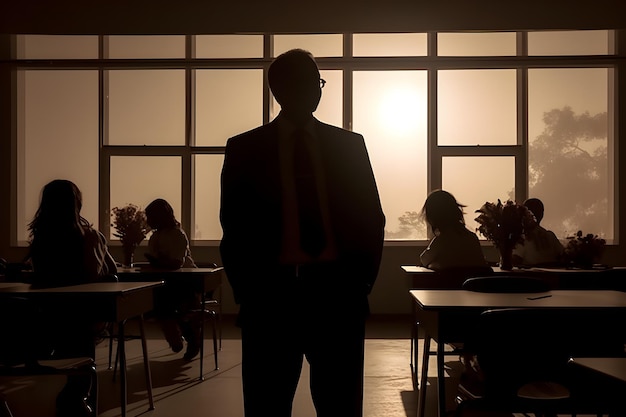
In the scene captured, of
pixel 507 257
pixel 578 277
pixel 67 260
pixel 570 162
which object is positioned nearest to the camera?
pixel 67 260

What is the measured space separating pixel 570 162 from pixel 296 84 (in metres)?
8.19

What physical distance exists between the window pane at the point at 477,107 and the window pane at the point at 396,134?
28 centimetres

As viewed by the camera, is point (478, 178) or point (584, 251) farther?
point (478, 178)

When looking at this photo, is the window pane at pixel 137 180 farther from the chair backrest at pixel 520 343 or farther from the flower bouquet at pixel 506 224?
the chair backrest at pixel 520 343

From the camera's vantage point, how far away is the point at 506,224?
535 cm

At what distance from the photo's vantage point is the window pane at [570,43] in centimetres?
921

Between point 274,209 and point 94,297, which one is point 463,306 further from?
point 94,297

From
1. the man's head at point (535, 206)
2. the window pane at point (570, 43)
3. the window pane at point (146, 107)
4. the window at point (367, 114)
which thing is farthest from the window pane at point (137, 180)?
the window pane at point (570, 43)

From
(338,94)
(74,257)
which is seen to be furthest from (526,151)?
(74,257)

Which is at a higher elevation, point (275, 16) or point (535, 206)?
point (275, 16)

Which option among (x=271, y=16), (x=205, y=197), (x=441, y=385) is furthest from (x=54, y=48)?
(x=441, y=385)

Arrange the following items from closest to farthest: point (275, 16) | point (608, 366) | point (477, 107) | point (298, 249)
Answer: point (608, 366) < point (298, 249) < point (275, 16) < point (477, 107)

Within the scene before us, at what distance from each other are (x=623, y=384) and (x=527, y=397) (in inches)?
42.9

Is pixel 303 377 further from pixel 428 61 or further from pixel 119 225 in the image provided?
pixel 428 61
